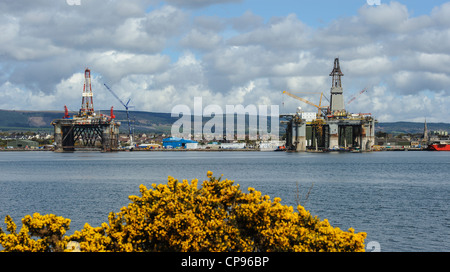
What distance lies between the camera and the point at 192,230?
16484mm

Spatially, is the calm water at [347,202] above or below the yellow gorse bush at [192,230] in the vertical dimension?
below

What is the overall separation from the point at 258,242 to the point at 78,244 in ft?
21.3

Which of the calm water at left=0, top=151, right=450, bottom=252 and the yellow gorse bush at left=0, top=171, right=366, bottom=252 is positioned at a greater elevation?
the yellow gorse bush at left=0, top=171, right=366, bottom=252

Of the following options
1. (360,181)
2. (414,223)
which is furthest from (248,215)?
(360,181)

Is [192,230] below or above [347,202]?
above

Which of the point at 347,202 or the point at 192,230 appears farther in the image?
the point at 347,202

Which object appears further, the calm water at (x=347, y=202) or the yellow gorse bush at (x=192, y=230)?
the calm water at (x=347, y=202)

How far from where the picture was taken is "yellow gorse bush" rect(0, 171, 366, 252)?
16.7 meters

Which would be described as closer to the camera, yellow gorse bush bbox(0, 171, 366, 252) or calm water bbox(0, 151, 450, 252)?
yellow gorse bush bbox(0, 171, 366, 252)

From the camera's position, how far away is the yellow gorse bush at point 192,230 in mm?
16688
